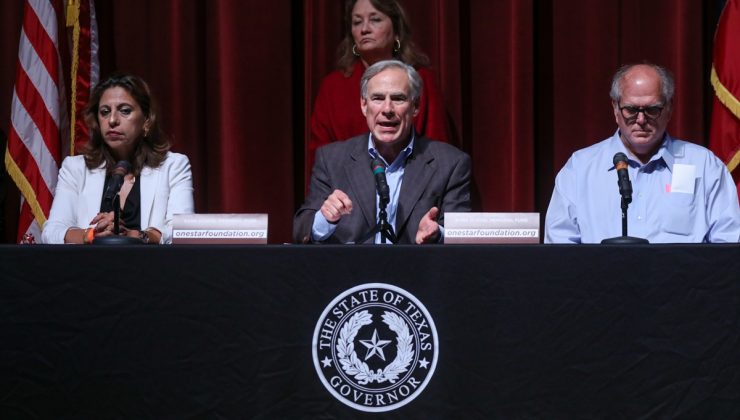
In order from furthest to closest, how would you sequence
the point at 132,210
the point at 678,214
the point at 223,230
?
the point at 132,210, the point at 678,214, the point at 223,230

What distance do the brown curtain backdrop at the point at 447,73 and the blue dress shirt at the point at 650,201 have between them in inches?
40.4

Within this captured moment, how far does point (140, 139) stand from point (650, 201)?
1939mm

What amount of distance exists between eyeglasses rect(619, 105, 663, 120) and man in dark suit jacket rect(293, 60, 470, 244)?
0.61m

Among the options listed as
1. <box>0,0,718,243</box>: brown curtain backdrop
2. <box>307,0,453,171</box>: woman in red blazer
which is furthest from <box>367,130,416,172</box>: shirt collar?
<box>0,0,718,243</box>: brown curtain backdrop

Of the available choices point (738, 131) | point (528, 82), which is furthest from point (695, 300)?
point (528, 82)

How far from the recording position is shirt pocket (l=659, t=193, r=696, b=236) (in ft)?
10.4

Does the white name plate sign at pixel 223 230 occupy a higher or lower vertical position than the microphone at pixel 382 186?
lower

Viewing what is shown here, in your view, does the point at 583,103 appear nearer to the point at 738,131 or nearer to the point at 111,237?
the point at 738,131

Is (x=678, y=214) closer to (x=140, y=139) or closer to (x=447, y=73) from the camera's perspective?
(x=447, y=73)

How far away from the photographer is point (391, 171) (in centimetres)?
328

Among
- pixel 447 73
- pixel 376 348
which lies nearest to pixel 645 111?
pixel 447 73

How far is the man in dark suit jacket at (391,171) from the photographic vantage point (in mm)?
3100

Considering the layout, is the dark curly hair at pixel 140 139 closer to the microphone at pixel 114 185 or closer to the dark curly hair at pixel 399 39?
the dark curly hair at pixel 399 39

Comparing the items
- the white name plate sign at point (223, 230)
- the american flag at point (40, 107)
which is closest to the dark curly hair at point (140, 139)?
the american flag at point (40, 107)
